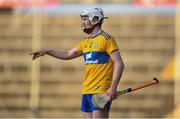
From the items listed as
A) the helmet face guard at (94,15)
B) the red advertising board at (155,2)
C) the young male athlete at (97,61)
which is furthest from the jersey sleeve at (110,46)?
the red advertising board at (155,2)

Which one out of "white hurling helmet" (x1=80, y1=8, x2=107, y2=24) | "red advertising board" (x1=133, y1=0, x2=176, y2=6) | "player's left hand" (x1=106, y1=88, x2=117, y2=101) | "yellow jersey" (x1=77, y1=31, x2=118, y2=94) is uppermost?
"red advertising board" (x1=133, y1=0, x2=176, y2=6)

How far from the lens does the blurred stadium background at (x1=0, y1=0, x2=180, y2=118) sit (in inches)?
531

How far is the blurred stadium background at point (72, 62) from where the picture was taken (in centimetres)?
1348

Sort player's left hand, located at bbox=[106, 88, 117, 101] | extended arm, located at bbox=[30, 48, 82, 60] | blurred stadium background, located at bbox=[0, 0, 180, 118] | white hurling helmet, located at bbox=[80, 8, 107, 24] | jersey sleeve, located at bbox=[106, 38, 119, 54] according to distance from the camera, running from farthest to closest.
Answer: blurred stadium background, located at bbox=[0, 0, 180, 118] < extended arm, located at bbox=[30, 48, 82, 60] < white hurling helmet, located at bbox=[80, 8, 107, 24] < jersey sleeve, located at bbox=[106, 38, 119, 54] < player's left hand, located at bbox=[106, 88, 117, 101]

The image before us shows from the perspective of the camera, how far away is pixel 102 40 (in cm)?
635

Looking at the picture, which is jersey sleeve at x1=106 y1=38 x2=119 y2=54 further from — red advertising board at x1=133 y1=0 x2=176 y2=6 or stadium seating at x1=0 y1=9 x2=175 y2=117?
stadium seating at x1=0 y1=9 x2=175 y2=117

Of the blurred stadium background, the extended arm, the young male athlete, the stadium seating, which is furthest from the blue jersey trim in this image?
the stadium seating

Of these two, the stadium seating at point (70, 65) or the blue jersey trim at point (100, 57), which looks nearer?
the blue jersey trim at point (100, 57)

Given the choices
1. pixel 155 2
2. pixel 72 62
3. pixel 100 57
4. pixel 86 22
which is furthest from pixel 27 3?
pixel 100 57

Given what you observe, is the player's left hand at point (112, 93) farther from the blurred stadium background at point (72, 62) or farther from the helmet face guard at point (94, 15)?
the blurred stadium background at point (72, 62)

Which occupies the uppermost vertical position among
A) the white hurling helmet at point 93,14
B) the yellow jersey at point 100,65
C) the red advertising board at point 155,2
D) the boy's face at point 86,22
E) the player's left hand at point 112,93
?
the red advertising board at point 155,2

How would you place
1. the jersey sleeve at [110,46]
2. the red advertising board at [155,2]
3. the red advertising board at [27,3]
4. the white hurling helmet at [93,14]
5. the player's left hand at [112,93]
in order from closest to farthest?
the player's left hand at [112,93]
the jersey sleeve at [110,46]
the white hurling helmet at [93,14]
the red advertising board at [155,2]
the red advertising board at [27,3]

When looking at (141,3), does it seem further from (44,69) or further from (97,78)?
(97,78)

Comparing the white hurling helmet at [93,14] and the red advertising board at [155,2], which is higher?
the red advertising board at [155,2]
